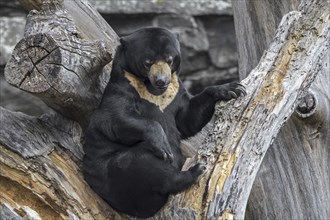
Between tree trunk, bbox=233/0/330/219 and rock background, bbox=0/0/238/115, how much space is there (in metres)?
3.41

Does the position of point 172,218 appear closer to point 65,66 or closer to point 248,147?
point 248,147

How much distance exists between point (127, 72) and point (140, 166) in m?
0.63

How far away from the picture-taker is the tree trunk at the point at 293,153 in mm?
5883

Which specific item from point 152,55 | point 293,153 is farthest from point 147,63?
point 293,153

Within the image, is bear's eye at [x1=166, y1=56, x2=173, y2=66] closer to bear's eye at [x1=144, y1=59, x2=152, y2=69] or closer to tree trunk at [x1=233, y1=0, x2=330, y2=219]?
bear's eye at [x1=144, y1=59, x2=152, y2=69]

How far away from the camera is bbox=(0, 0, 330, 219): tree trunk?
474 cm

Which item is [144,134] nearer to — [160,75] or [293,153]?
[160,75]

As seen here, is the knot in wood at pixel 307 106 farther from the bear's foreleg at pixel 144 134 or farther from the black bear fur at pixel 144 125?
the bear's foreleg at pixel 144 134

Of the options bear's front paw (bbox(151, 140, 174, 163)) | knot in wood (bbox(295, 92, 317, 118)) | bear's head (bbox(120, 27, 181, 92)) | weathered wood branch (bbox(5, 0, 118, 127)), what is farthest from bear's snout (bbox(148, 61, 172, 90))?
knot in wood (bbox(295, 92, 317, 118))

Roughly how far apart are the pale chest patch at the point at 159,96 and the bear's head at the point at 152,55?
0.04m

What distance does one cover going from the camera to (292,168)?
6.02m

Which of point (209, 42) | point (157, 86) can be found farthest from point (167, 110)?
point (209, 42)

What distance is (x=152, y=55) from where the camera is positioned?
522 centimetres

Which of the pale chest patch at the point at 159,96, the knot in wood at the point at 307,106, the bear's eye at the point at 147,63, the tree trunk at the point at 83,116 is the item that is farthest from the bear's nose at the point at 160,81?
the knot in wood at the point at 307,106
